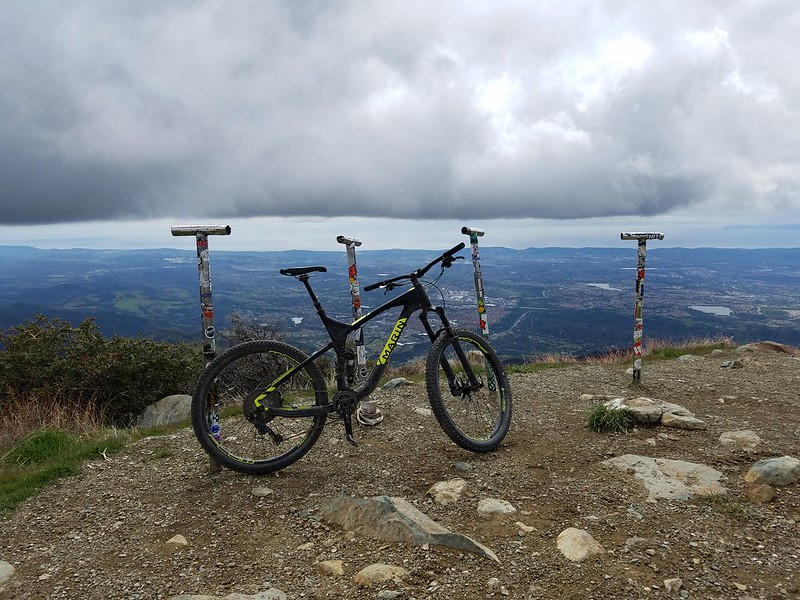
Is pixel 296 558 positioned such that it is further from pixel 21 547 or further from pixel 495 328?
pixel 495 328

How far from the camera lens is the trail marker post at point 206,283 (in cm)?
487

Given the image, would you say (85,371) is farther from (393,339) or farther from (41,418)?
(393,339)

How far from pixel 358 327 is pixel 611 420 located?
3.43 metres

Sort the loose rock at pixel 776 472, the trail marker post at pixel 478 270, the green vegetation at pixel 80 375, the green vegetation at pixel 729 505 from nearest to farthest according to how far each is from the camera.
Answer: the green vegetation at pixel 729 505 < the loose rock at pixel 776 472 < the trail marker post at pixel 478 270 < the green vegetation at pixel 80 375

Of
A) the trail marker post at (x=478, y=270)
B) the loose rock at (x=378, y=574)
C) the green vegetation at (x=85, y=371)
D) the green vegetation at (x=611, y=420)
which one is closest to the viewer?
the loose rock at (x=378, y=574)

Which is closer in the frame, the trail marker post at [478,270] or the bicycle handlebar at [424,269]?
the bicycle handlebar at [424,269]

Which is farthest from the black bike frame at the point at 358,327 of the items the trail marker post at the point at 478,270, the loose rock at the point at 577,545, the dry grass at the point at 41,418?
the dry grass at the point at 41,418

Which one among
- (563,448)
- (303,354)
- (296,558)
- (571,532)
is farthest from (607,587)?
(303,354)

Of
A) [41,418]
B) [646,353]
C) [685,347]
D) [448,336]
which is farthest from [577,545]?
[685,347]

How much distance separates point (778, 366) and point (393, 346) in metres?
9.63

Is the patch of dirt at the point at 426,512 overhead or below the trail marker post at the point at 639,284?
below

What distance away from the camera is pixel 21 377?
10430 mm

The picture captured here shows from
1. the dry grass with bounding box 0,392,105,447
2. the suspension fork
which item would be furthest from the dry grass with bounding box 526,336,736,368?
the dry grass with bounding box 0,392,105,447

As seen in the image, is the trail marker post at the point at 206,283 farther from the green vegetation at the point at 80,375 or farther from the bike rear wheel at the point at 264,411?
the green vegetation at the point at 80,375
